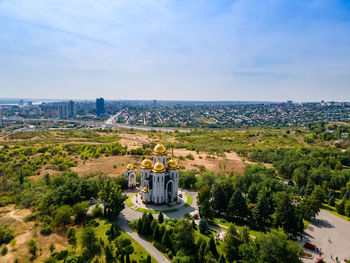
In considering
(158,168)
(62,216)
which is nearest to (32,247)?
(62,216)

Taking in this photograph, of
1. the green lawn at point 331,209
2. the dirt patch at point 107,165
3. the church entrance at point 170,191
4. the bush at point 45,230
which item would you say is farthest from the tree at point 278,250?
the dirt patch at point 107,165

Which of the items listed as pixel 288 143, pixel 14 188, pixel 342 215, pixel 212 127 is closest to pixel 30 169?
pixel 14 188

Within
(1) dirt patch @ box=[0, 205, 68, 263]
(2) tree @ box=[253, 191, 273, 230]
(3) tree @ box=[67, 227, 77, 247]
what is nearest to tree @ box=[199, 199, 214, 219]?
(2) tree @ box=[253, 191, 273, 230]

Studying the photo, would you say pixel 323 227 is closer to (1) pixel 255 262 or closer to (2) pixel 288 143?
(1) pixel 255 262

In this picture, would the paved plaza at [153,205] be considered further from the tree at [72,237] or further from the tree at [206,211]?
the tree at [72,237]

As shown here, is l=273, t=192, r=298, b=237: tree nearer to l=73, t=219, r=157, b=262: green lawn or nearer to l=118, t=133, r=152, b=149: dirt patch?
l=73, t=219, r=157, b=262: green lawn

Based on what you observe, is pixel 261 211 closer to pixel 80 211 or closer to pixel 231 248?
pixel 231 248
